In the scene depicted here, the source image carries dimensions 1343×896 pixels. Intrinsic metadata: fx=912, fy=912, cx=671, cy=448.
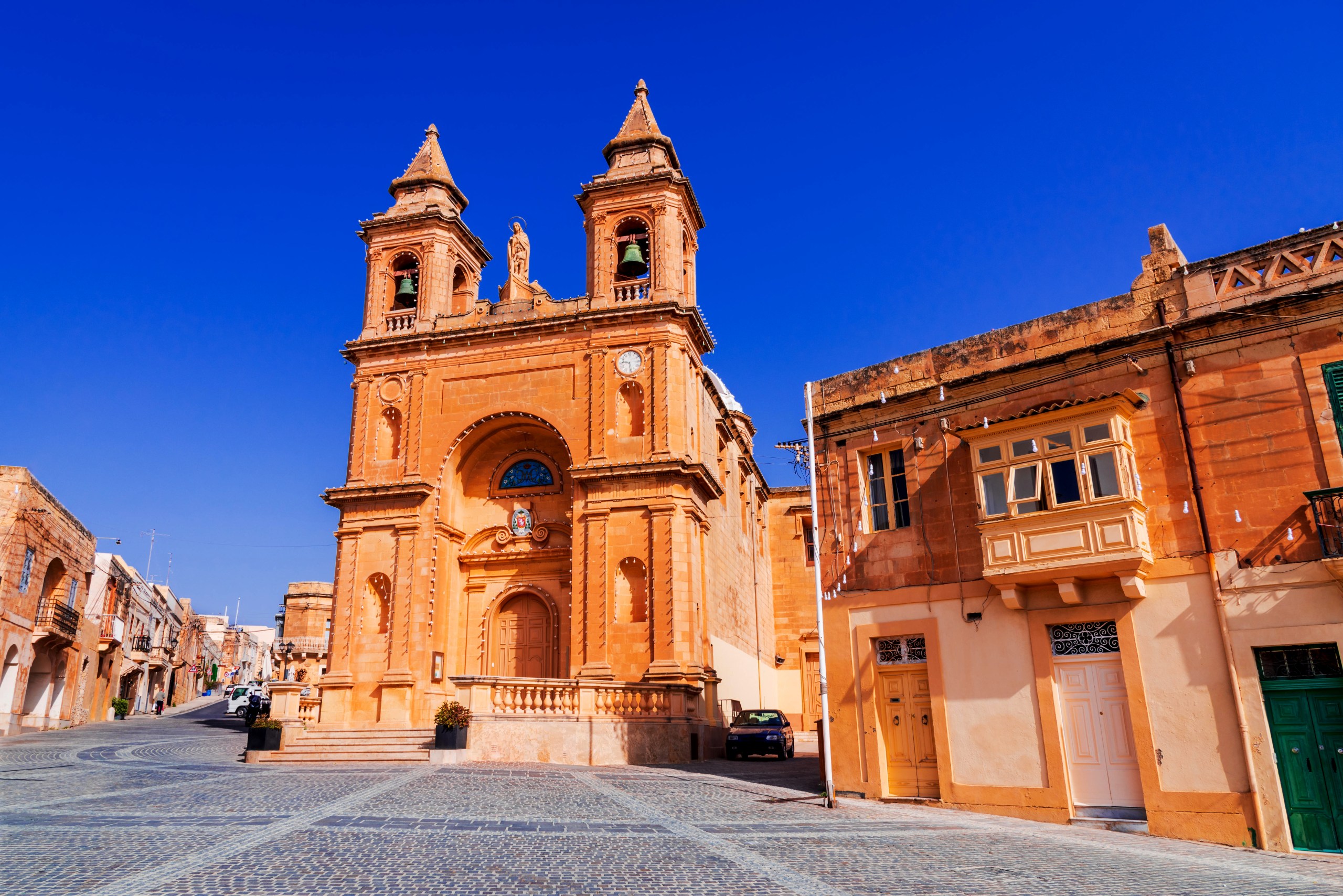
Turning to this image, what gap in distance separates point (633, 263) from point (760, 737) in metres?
13.9

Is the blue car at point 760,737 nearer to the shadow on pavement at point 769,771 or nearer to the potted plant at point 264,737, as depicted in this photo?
the shadow on pavement at point 769,771

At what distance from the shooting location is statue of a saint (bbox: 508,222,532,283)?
109 ft

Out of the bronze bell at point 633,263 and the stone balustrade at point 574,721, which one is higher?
the bronze bell at point 633,263

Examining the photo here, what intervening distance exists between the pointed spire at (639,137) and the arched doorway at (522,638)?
1391cm

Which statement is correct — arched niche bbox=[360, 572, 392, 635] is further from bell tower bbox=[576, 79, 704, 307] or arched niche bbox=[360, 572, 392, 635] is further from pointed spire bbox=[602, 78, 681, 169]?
pointed spire bbox=[602, 78, 681, 169]

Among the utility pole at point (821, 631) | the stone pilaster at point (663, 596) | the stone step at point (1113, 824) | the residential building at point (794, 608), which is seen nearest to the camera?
the stone step at point (1113, 824)

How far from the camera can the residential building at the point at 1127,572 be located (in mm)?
11344

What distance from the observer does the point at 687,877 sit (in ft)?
26.8

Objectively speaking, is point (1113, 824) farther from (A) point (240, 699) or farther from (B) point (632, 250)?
(A) point (240, 699)

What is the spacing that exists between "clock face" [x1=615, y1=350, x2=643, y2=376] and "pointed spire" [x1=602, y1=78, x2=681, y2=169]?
6.23 m

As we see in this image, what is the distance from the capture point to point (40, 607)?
33.3m

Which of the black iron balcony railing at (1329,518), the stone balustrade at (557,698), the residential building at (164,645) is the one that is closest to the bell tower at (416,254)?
the stone balustrade at (557,698)

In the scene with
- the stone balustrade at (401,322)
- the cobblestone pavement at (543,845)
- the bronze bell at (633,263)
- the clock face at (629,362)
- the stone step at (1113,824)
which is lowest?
the stone step at (1113,824)

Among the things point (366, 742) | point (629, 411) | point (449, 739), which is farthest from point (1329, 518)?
point (366, 742)
